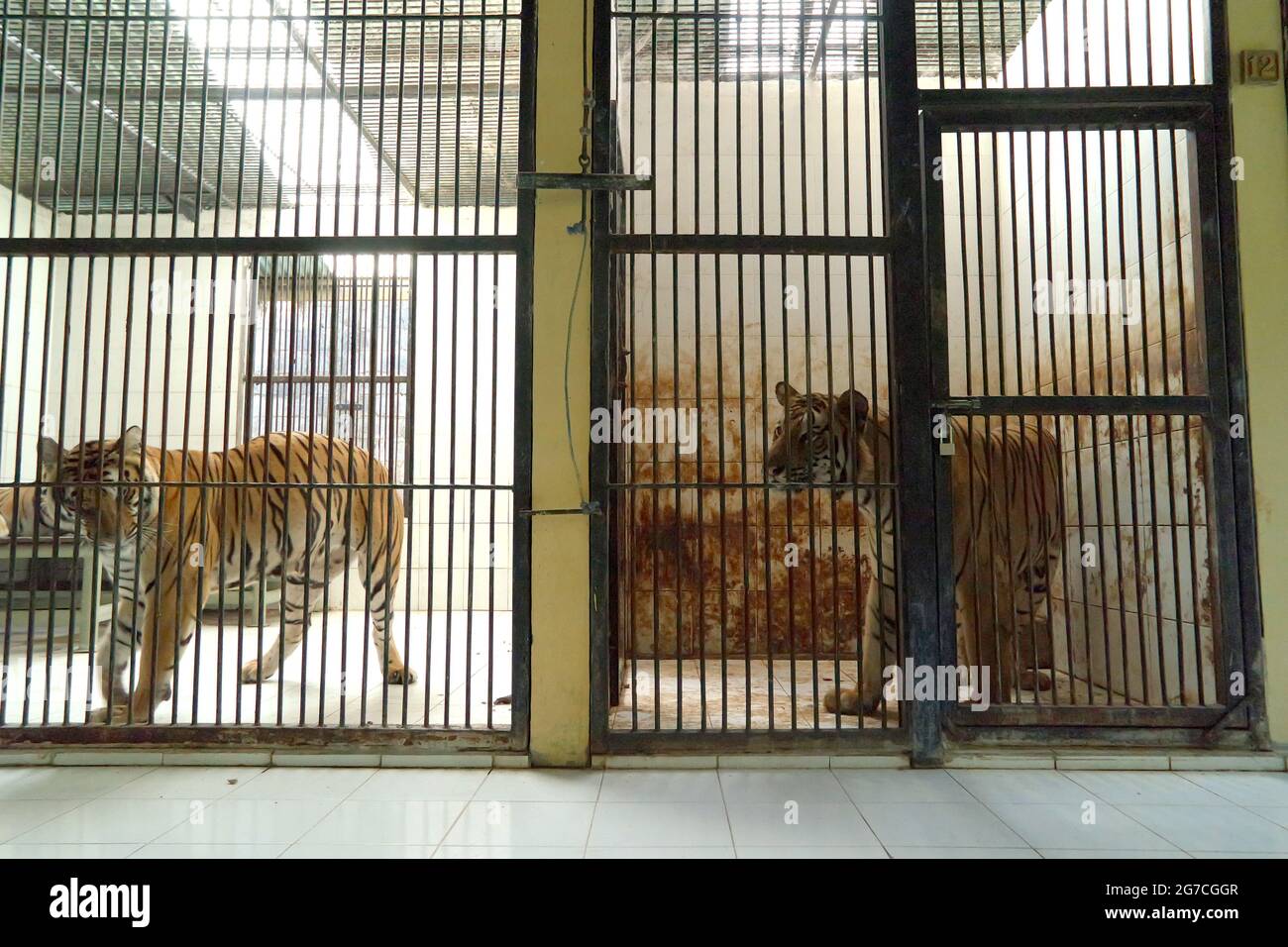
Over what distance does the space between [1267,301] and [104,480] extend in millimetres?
4965

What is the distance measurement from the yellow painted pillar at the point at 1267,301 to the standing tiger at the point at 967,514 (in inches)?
31.1

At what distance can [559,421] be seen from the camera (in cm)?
317

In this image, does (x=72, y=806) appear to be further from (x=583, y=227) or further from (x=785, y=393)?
(x=785, y=393)

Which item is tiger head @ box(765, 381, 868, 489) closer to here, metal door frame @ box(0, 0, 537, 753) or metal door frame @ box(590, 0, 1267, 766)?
metal door frame @ box(590, 0, 1267, 766)

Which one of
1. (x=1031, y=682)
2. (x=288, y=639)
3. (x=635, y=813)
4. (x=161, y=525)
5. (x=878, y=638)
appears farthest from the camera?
(x=288, y=639)

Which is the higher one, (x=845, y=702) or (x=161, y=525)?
(x=161, y=525)

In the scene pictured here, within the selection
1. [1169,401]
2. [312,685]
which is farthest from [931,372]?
[312,685]

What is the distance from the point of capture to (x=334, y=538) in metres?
4.62

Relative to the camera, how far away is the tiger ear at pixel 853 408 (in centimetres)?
341

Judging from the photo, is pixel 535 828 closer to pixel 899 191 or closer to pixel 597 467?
pixel 597 467

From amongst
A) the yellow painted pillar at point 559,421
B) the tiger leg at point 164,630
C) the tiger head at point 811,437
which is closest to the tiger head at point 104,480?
the tiger leg at point 164,630

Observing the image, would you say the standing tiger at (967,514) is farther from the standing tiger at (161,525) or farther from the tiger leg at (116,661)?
the tiger leg at (116,661)
